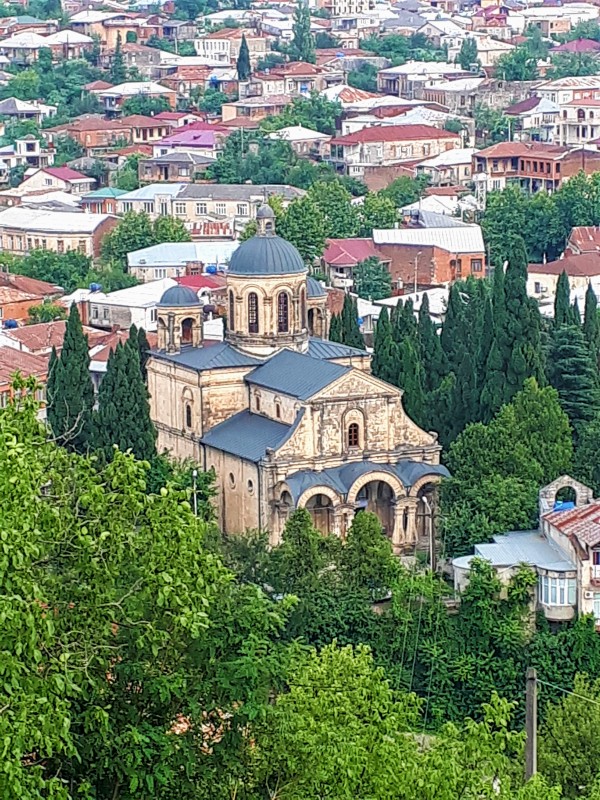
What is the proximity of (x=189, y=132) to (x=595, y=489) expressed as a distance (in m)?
67.0

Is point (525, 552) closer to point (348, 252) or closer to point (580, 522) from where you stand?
point (580, 522)


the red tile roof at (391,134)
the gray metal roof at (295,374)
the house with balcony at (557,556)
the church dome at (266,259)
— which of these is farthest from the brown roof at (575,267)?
the house with balcony at (557,556)

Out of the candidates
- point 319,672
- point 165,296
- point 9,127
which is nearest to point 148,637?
point 319,672

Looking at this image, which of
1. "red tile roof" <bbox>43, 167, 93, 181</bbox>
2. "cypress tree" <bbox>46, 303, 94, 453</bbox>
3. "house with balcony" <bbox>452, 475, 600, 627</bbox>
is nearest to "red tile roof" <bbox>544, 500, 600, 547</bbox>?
"house with balcony" <bbox>452, 475, 600, 627</bbox>

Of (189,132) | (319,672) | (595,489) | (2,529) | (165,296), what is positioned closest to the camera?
(2,529)

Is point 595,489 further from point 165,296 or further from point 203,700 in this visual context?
point 203,700

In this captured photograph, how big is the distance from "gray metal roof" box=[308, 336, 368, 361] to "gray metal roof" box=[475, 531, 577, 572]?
8.28 metres

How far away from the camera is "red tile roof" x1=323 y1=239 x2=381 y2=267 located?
3115 inches

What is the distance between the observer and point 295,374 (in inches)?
1891

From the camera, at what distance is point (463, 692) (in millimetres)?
39875

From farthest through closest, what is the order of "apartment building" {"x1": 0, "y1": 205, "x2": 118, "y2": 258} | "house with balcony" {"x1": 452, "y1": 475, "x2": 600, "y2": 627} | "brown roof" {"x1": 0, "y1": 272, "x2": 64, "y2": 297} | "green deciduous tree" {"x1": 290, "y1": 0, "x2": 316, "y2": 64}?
"green deciduous tree" {"x1": 290, "y1": 0, "x2": 316, "y2": 64}
"apartment building" {"x1": 0, "y1": 205, "x2": 118, "y2": 258}
"brown roof" {"x1": 0, "y1": 272, "x2": 64, "y2": 297}
"house with balcony" {"x1": 452, "y1": 475, "x2": 600, "y2": 627}

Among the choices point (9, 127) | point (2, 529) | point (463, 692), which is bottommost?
point (9, 127)

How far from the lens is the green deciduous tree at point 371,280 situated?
7706 centimetres

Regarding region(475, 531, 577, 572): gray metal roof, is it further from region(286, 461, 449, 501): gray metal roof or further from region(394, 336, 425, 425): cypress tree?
region(394, 336, 425, 425): cypress tree
